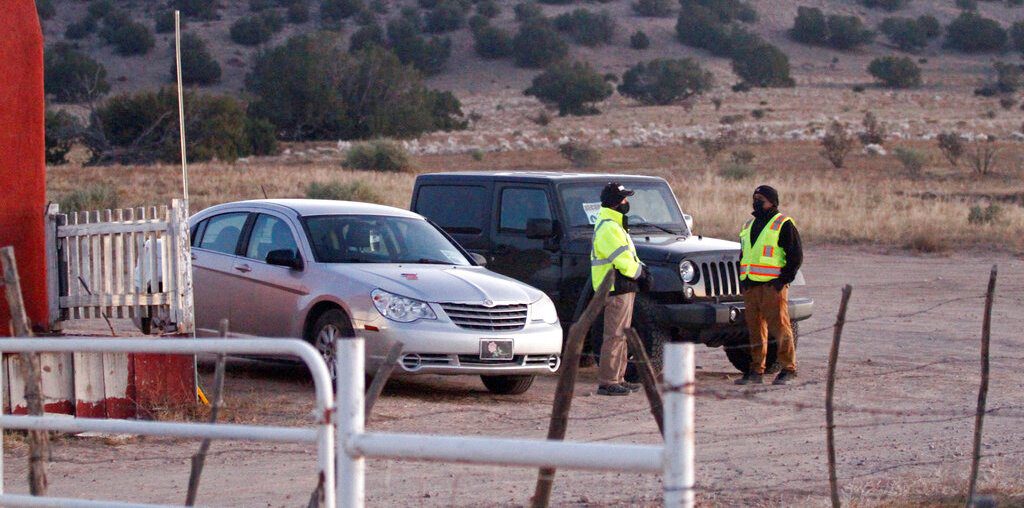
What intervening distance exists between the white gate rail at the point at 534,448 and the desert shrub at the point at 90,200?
23884 millimetres

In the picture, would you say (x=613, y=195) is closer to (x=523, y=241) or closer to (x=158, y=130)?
(x=523, y=241)

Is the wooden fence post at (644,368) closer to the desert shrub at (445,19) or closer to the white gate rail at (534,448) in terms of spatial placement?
the white gate rail at (534,448)

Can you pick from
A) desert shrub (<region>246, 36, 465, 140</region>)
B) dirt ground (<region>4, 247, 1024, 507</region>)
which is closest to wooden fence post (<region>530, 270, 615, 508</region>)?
dirt ground (<region>4, 247, 1024, 507</region>)

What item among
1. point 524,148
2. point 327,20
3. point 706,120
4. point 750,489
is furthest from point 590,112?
point 750,489

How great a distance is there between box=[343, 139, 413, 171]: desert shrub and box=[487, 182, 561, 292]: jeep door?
2826cm

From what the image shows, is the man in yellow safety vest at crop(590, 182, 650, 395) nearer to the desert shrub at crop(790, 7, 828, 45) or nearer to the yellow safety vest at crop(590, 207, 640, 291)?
the yellow safety vest at crop(590, 207, 640, 291)

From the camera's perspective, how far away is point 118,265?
971 cm

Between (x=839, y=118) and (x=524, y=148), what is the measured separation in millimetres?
18993

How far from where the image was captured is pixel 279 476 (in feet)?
26.3

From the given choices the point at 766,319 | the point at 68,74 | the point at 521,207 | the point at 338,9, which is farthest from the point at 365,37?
the point at 766,319

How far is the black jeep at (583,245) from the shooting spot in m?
11.7

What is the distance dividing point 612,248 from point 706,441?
88.1 inches

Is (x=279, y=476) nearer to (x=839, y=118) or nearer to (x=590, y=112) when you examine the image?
(x=839, y=118)

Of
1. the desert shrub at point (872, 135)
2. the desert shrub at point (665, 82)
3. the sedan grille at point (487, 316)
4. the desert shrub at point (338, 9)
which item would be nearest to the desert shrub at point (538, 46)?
the desert shrub at point (665, 82)
